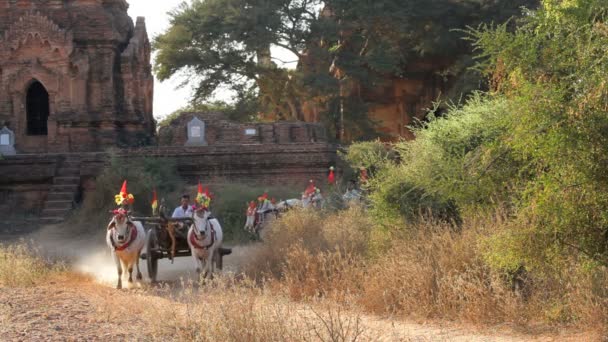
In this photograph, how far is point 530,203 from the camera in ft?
23.4

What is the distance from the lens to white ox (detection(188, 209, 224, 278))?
37.4 feet

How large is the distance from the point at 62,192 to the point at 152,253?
9.61 meters

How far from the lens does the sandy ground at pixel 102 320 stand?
743cm

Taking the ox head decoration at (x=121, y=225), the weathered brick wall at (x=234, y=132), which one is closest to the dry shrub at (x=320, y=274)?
the ox head decoration at (x=121, y=225)

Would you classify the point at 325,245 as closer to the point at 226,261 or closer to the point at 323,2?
the point at 226,261

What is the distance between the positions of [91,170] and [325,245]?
12.0 m

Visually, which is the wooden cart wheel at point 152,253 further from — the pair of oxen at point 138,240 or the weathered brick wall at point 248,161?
the weathered brick wall at point 248,161

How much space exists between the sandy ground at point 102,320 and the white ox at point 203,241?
509 millimetres

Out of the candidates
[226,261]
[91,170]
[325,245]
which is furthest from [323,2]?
[325,245]

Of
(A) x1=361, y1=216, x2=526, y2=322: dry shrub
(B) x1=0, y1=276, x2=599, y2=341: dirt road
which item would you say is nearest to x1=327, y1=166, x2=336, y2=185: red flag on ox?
(B) x1=0, y1=276, x2=599, y2=341: dirt road

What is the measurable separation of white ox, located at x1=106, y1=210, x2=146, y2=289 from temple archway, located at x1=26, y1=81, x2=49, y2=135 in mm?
14930

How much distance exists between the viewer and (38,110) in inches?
1012

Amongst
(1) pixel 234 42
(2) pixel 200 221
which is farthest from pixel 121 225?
(1) pixel 234 42

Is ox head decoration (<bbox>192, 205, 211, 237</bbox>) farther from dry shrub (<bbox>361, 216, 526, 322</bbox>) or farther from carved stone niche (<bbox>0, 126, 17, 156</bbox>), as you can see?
carved stone niche (<bbox>0, 126, 17, 156</bbox>)
